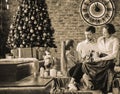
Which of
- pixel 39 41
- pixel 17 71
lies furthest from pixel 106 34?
pixel 39 41

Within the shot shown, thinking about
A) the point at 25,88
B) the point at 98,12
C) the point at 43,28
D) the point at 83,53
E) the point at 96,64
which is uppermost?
the point at 98,12

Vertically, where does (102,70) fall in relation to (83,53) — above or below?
below

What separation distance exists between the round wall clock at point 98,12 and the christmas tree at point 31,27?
118cm

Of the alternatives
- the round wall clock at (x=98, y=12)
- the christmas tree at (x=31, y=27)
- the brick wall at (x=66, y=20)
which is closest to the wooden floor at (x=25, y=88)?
the christmas tree at (x=31, y=27)

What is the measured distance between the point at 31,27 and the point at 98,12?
2033 mm

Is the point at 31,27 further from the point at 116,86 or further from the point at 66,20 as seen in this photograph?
the point at 116,86

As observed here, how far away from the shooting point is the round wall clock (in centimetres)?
896

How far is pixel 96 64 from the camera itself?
4.75 m

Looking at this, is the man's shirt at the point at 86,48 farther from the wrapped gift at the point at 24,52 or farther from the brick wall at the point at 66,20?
the brick wall at the point at 66,20

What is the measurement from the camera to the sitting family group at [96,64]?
15.5 ft

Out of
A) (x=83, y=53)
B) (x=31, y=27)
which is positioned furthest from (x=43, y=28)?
(x=83, y=53)

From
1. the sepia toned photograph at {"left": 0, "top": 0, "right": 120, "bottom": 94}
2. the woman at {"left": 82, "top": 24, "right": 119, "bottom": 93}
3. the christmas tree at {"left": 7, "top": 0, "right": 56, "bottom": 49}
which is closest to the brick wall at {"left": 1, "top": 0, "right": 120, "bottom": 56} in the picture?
the sepia toned photograph at {"left": 0, "top": 0, "right": 120, "bottom": 94}

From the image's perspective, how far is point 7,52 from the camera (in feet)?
29.6

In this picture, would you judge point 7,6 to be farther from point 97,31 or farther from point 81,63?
point 81,63
